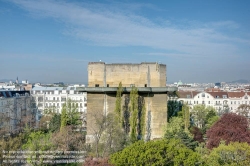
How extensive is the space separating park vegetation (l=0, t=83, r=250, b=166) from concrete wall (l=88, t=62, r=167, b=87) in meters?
1.83

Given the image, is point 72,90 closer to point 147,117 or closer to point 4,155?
point 147,117

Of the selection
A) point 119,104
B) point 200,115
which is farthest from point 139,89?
point 200,115

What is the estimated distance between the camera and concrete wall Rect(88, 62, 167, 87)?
1128 inches

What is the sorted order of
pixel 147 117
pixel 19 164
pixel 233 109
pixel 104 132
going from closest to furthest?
pixel 19 164 → pixel 104 132 → pixel 147 117 → pixel 233 109

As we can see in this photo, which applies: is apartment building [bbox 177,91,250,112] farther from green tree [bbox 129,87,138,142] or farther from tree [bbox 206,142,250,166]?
tree [bbox 206,142,250,166]

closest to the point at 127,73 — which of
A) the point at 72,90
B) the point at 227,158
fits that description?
the point at 227,158

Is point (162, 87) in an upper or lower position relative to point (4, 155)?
upper

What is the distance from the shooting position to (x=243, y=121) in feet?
79.2

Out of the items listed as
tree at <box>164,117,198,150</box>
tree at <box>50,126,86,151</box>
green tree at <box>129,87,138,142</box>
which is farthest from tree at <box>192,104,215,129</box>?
tree at <box>50,126,86,151</box>

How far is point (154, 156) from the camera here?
15641 mm

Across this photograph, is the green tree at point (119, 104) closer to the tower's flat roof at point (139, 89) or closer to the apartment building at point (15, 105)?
the tower's flat roof at point (139, 89)

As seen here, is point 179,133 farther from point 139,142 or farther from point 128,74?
point 128,74

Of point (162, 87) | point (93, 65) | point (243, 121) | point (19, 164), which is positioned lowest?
point (19, 164)

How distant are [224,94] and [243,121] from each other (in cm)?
4074
